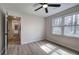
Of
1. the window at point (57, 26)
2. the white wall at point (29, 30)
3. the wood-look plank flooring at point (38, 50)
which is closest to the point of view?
the wood-look plank flooring at point (38, 50)

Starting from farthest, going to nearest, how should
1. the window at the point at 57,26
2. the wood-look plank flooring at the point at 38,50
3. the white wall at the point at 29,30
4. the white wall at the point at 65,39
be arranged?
the window at the point at 57,26, the white wall at the point at 29,30, the white wall at the point at 65,39, the wood-look plank flooring at the point at 38,50

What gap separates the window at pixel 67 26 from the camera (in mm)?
3139

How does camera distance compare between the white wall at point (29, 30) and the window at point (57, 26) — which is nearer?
the white wall at point (29, 30)

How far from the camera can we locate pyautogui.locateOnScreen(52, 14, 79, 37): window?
3.14 metres

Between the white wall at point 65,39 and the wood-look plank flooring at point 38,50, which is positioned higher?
the white wall at point 65,39

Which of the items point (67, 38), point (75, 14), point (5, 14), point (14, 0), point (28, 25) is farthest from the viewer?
point (28, 25)

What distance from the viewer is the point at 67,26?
11.5ft

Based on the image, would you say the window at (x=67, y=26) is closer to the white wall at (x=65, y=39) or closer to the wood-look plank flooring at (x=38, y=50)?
the white wall at (x=65, y=39)

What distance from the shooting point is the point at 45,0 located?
0.91m

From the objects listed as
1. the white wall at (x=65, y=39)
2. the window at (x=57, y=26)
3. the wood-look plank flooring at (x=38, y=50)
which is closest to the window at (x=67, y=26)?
the window at (x=57, y=26)

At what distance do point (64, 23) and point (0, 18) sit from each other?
2.87m

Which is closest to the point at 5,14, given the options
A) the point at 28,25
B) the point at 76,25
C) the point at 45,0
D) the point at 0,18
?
the point at 0,18

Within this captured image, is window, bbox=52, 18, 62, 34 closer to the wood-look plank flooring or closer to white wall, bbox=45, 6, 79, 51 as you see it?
white wall, bbox=45, 6, 79, 51

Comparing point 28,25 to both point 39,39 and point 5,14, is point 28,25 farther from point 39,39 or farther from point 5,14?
point 5,14
